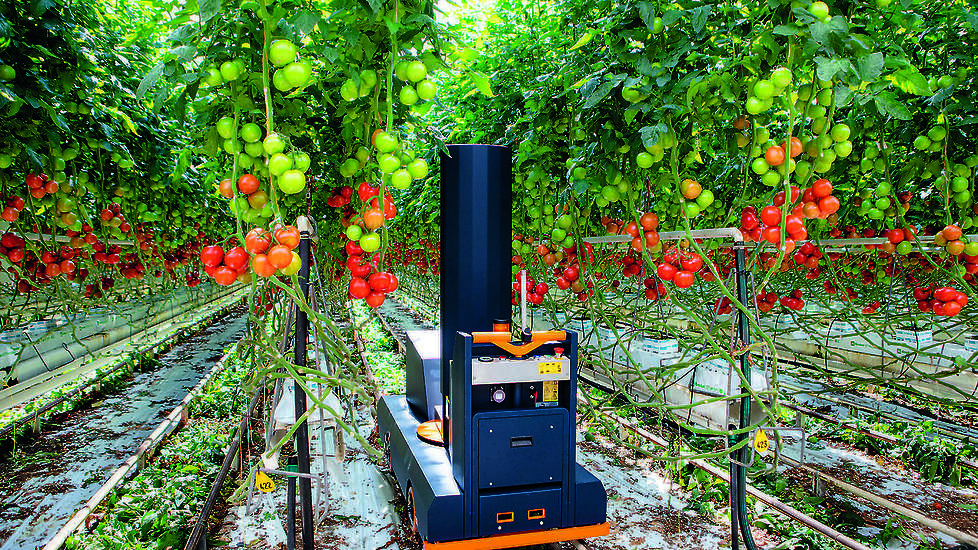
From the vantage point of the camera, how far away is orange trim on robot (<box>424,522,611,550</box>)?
2.95m

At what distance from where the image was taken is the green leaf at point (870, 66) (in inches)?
53.9

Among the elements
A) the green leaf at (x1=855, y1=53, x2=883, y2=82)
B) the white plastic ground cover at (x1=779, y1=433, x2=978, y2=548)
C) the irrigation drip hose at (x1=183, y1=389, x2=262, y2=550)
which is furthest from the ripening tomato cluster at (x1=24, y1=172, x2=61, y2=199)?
the white plastic ground cover at (x1=779, y1=433, x2=978, y2=548)

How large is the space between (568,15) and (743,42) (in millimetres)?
920

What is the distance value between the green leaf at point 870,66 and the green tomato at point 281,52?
1.38 meters

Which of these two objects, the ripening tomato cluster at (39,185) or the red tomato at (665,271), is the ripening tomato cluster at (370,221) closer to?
the red tomato at (665,271)

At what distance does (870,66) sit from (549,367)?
6.61 feet

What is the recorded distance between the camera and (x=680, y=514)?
14.4 ft

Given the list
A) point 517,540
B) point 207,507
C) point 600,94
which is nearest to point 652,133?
point 600,94

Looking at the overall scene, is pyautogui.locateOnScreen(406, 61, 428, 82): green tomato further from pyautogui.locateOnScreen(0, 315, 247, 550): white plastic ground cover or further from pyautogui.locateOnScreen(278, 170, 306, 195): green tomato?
pyautogui.locateOnScreen(0, 315, 247, 550): white plastic ground cover

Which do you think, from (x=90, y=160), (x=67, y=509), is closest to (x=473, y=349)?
(x=90, y=160)

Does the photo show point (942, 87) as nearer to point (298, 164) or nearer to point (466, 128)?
point (298, 164)

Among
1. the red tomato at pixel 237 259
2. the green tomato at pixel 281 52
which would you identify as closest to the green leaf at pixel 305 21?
the green tomato at pixel 281 52

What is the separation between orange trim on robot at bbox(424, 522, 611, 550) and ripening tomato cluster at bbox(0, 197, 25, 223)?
2573 mm

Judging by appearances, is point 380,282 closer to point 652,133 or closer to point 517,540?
point 652,133
